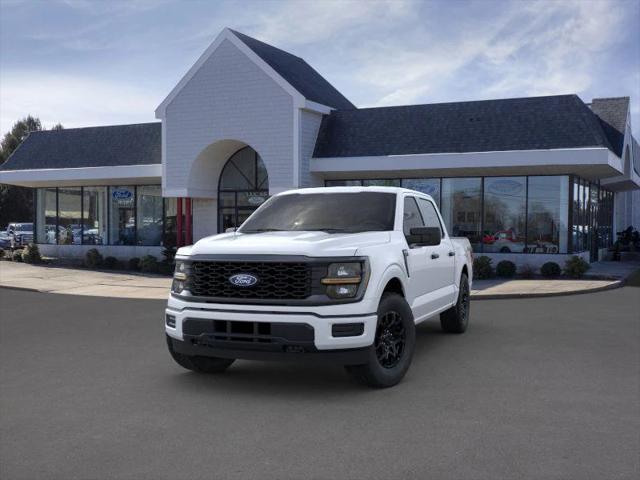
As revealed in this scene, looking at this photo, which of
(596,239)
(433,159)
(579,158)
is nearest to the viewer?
(579,158)

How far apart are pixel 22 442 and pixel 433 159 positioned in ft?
58.1

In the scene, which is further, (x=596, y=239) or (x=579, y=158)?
(x=596, y=239)

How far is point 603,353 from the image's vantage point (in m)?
8.82

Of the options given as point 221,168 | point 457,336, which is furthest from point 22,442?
point 221,168

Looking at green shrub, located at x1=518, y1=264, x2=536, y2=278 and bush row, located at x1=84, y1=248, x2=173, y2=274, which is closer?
green shrub, located at x1=518, y1=264, x2=536, y2=278

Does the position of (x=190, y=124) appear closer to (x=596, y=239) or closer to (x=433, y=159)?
(x=433, y=159)

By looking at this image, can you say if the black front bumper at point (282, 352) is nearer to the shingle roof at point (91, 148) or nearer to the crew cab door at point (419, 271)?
the crew cab door at point (419, 271)

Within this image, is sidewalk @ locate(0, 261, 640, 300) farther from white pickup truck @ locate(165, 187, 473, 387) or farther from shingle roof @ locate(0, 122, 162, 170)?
white pickup truck @ locate(165, 187, 473, 387)

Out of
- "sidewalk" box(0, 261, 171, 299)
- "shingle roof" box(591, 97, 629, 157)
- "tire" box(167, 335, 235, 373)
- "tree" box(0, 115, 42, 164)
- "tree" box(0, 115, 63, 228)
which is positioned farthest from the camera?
"tree" box(0, 115, 42, 164)

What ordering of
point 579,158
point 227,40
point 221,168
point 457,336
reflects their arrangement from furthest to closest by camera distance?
point 221,168, point 227,40, point 579,158, point 457,336

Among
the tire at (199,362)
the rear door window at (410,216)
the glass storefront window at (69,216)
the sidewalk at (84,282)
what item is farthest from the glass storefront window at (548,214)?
the glass storefront window at (69,216)

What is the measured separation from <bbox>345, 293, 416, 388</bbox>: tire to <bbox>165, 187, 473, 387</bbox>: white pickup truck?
0.01 m

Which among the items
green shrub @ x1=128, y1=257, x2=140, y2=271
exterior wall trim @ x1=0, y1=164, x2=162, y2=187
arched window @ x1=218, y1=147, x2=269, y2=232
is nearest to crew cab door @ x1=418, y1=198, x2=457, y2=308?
arched window @ x1=218, y1=147, x2=269, y2=232

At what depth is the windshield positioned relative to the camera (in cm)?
781
